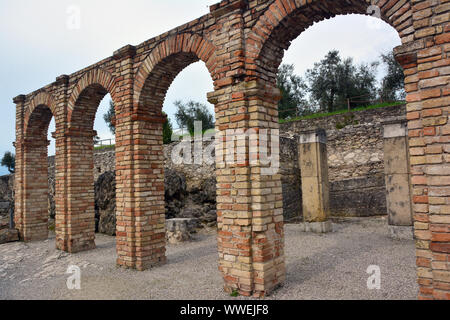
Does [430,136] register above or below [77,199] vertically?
above

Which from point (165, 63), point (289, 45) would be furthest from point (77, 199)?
point (289, 45)

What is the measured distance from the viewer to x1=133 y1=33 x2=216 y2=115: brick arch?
5391 mm

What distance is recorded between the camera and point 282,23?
4520 mm

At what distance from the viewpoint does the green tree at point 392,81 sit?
22.1m

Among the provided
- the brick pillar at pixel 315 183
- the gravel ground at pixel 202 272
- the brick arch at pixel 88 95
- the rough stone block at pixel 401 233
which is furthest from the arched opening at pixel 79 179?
the rough stone block at pixel 401 233

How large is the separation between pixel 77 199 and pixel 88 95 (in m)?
2.74

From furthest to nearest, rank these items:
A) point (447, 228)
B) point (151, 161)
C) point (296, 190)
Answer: point (296, 190), point (151, 161), point (447, 228)

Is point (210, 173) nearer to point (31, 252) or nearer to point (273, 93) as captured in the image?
point (31, 252)

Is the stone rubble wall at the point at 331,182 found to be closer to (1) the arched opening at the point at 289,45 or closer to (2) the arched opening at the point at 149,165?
(2) the arched opening at the point at 149,165

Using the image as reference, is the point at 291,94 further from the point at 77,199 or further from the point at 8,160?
the point at 8,160

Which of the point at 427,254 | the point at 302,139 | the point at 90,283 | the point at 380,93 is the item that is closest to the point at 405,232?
the point at 302,139

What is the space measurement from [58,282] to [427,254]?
5.95 metres
